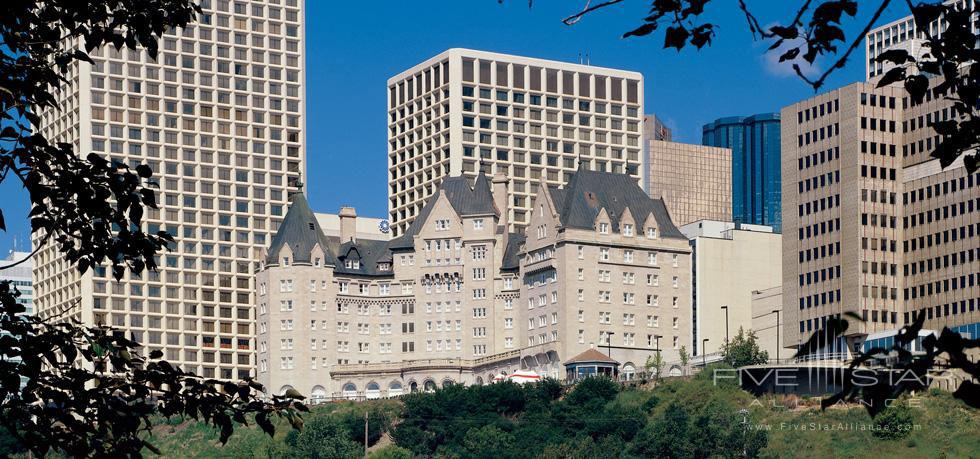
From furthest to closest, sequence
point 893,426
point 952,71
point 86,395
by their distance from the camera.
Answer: point 893,426 → point 86,395 → point 952,71

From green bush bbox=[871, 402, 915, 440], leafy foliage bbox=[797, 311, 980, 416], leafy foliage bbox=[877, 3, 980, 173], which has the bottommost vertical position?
green bush bbox=[871, 402, 915, 440]

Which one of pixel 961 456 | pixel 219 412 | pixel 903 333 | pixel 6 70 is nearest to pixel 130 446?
pixel 219 412

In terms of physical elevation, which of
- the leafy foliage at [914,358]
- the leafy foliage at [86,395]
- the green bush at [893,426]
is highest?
the leafy foliage at [914,358]

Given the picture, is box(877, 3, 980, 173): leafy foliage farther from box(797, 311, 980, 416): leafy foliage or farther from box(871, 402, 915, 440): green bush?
box(871, 402, 915, 440): green bush

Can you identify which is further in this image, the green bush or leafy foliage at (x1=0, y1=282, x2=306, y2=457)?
the green bush

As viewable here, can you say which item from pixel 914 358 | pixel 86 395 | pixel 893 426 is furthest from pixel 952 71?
pixel 893 426

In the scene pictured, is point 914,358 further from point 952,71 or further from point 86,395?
point 86,395

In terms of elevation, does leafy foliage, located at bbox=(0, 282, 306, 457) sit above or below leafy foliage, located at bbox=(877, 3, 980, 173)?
below

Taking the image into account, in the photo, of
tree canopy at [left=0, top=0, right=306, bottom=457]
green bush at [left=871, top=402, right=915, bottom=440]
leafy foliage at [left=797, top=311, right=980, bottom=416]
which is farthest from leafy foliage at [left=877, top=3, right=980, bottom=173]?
green bush at [left=871, top=402, right=915, bottom=440]

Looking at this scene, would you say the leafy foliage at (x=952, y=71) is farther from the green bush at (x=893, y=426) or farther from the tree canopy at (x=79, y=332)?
the green bush at (x=893, y=426)

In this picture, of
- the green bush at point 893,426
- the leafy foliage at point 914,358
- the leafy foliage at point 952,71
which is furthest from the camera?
the green bush at point 893,426

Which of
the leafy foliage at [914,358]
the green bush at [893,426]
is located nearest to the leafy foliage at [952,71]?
the leafy foliage at [914,358]

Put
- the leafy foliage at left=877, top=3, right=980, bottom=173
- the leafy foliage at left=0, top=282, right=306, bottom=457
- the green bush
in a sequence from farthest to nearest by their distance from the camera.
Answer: the green bush
the leafy foliage at left=0, top=282, right=306, bottom=457
the leafy foliage at left=877, top=3, right=980, bottom=173

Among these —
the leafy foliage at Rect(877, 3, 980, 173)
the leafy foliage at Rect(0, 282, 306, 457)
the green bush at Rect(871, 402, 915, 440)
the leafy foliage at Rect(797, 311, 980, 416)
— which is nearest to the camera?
the leafy foliage at Rect(797, 311, 980, 416)
